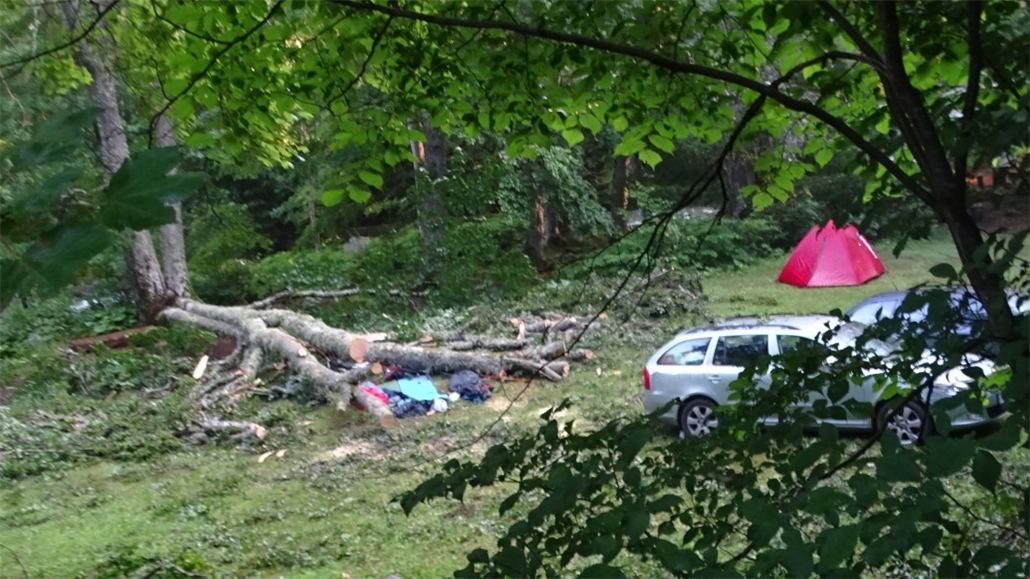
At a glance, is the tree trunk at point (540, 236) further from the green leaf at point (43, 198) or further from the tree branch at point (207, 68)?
the green leaf at point (43, 198)

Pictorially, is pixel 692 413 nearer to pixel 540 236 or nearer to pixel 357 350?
pixel 357 350

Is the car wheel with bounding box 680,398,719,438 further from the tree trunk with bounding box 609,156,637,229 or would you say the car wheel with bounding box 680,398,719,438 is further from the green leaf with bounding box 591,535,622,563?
the tree trunk with bounding box 609,156,637,229

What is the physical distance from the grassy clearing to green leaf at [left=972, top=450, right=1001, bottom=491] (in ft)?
11.4

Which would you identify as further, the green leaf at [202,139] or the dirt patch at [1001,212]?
the green leaf at [202,139]

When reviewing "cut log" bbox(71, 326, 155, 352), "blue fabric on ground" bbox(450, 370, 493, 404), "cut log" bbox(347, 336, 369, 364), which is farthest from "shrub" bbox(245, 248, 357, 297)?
"blue fabric on ground" bbox(450, 370, 493, 404)

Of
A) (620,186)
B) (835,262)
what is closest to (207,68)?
(835,262)

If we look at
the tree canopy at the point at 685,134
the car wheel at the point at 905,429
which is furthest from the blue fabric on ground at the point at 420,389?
the tree canopy at the point at 685,134

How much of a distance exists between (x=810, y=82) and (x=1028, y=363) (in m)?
1.83

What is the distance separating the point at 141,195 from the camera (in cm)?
91

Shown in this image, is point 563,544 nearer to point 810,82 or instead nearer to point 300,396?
point 810,82

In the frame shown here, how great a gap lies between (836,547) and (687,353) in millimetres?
7658

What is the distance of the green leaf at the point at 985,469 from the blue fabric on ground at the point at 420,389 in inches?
376

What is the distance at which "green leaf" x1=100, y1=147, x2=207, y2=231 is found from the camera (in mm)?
901

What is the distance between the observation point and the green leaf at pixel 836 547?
44.9 inches
